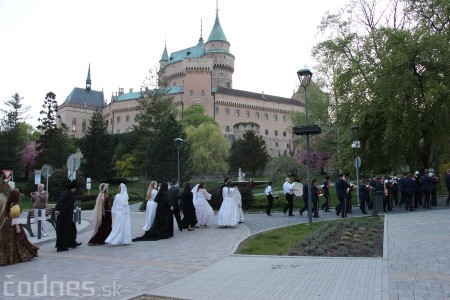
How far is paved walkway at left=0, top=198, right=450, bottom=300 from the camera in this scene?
268 inches

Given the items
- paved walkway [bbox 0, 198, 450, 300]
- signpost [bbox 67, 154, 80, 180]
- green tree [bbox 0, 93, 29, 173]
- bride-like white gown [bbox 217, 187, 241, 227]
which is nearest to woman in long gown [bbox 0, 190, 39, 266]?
paved walkway [bbox 0, 198, 450, 300]

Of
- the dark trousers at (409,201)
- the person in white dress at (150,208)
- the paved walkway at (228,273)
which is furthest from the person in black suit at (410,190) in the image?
the person in white dress at (150,208)

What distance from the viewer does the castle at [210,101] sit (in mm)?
104562

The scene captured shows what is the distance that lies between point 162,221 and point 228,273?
6.37 m

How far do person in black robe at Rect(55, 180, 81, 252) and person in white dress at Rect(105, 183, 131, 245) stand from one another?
1.17 m

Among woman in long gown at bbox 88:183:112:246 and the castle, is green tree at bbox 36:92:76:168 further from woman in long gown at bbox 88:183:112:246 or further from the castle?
woman in long gown at bbox 88:183:112:246

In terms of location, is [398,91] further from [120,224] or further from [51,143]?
[51,143]

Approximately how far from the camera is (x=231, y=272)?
853cm

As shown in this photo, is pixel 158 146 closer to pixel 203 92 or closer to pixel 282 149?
pixel 203 92

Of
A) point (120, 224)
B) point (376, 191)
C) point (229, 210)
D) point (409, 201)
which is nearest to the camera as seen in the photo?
point (120, 224)

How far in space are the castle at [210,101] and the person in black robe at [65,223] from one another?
295 ft

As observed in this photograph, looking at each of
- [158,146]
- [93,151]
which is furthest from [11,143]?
[158,146]

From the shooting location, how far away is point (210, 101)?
104625mm

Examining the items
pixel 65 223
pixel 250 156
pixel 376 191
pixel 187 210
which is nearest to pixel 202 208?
pixel 187 210
